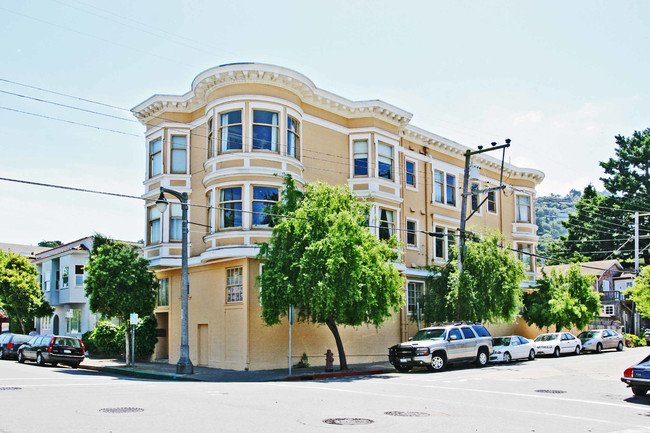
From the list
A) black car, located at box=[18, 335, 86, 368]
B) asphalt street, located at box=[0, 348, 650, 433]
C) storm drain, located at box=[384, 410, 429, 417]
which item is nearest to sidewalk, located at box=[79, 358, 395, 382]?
black car, located at box=[18, 335, 86, 368]

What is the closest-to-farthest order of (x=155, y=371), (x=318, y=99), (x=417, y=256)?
1. (x=155, y=371)
2. (x=318, y=99)
3. (x=417, y=256)

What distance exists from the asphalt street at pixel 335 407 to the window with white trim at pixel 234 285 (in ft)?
23.6

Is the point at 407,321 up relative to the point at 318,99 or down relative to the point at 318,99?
down

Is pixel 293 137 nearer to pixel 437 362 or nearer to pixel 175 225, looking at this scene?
pixel 175 225

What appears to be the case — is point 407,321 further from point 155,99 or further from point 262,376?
point 155,99

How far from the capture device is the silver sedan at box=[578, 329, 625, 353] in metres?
35.7

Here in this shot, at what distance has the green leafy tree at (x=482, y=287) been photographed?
2794cm

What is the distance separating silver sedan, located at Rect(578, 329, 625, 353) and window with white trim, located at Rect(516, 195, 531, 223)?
8.64 m

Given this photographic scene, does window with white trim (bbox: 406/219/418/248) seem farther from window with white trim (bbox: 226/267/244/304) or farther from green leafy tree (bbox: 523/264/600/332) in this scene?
window with white trim (bbox: 226/267/244/304)

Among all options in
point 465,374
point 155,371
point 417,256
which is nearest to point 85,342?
point 155,371

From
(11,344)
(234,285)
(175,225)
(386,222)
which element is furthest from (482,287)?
(11,344)

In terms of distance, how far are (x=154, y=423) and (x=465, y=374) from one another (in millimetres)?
14677

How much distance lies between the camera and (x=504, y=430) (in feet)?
34.3

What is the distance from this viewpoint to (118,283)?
2545cm
